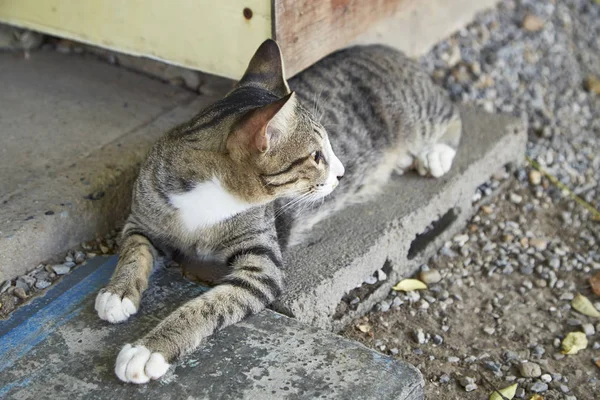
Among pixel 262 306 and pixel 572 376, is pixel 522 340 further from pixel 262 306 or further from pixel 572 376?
pixel 262 306

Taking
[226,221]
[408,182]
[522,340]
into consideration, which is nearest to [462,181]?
[408,182]

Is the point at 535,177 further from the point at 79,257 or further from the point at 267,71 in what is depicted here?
the point at 79,257

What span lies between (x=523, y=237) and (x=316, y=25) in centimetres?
159

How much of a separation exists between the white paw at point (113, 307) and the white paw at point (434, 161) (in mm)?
1821

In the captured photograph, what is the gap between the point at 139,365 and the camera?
263 centimetres

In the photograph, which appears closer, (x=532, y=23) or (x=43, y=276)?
(x=43, y=276)

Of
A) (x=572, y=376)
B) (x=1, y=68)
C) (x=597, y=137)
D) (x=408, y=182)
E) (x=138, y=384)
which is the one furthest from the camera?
(x=597, y=137)

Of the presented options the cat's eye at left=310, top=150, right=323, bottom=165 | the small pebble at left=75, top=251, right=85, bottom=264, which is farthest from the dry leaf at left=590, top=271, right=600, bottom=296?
the small pebble at left=75, top=251, right=85, bottom=264

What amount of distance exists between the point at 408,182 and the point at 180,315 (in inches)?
67.3

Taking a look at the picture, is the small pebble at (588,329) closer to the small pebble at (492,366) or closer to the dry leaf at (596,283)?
the dry leaf at (596,283)

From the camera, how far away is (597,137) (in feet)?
16.6

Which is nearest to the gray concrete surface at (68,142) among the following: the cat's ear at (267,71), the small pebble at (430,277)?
the cat's ear at (267,71)

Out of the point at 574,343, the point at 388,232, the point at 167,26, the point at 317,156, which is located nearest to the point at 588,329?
the point at 574,343

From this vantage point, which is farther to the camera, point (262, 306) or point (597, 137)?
point (597, 137)
